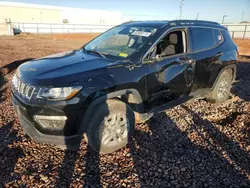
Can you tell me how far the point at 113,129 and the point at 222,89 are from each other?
3.21 metres

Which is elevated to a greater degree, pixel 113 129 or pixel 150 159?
pixel 113 129

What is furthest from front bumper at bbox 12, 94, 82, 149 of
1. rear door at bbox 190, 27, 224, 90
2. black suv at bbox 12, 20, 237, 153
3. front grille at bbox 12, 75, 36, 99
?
rear door at bbox 190, 27, 224, 90

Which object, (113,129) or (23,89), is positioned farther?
(113,129)

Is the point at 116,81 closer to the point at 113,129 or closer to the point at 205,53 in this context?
the point at 113,129

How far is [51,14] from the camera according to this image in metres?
57.1

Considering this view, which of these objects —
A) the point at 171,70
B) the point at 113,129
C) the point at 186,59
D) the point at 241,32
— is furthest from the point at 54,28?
the point at 113,129

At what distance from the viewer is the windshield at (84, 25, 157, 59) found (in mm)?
3654

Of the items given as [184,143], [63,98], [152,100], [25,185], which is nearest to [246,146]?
[184,143]

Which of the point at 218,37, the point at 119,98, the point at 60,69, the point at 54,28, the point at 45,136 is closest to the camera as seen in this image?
the point at 45,136

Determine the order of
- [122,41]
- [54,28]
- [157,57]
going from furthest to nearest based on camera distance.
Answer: [54,28]
[122,41]
[157,57]

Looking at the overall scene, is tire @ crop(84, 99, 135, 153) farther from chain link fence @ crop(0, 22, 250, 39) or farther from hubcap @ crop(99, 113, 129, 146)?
chain link fence @ crop(0, 22, 250, 39)

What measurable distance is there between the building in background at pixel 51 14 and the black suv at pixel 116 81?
4695 cm

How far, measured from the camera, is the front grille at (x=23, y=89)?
2.87 metres

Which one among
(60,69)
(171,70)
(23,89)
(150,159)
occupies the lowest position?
(150,159)
